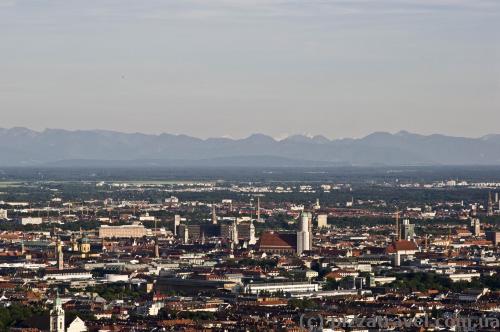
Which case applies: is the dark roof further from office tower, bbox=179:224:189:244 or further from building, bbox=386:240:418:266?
office tower, bbox=179:224:189:244

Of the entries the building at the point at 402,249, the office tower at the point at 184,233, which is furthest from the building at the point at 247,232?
the building at the point at 402,249

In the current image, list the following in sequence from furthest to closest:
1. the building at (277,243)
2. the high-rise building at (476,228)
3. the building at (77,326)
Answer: the high-rise building at (476,228)
the building at (277,243)
the building at (77,326)

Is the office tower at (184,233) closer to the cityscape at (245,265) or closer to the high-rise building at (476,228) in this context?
the cityscape at (245,265)

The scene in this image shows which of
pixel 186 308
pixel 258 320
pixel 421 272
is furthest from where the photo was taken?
pixel 421 272

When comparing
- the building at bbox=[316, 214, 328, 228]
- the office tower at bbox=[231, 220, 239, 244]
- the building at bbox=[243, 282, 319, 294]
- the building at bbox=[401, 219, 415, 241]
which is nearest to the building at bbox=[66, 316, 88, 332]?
the building at bbox=[243, 282, 319, 294]

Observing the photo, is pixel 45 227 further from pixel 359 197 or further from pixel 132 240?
pixel 359 197

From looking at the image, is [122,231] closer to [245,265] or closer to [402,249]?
[402,249]

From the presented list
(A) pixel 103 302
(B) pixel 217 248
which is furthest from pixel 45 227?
(A) pixel 103 302

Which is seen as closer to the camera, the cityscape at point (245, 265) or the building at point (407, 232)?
the cityscape at point (245, 265)
